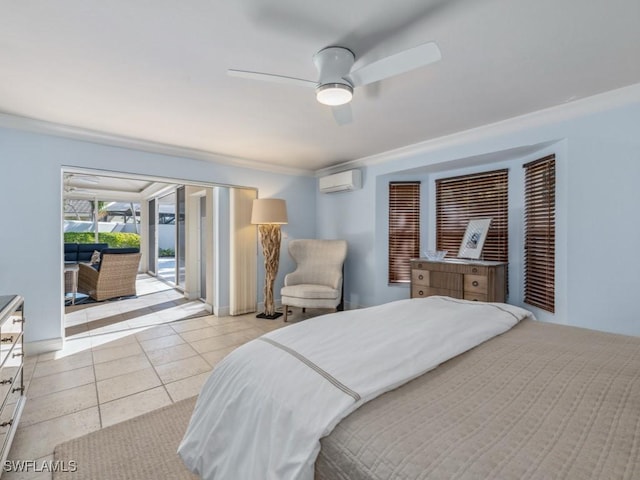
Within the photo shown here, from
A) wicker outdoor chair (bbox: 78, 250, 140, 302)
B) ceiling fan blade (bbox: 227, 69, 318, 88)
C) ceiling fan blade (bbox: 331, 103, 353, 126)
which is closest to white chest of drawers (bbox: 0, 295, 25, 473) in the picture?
ceiling fan blade (bbox: 227, 69, 318, 88)

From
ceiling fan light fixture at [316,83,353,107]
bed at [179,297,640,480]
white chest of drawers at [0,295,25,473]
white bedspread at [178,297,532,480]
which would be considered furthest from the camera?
ceiling fan light fixture at [316,83,353,107]

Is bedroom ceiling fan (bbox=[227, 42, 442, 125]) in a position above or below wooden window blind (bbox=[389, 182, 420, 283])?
above

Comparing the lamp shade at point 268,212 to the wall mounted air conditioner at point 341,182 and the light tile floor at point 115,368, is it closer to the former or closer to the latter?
the wall mounted air conditioner at point 341,182

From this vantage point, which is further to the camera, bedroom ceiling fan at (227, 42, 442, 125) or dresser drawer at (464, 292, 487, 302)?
dresser drawer at (464, 292, 487, 302)

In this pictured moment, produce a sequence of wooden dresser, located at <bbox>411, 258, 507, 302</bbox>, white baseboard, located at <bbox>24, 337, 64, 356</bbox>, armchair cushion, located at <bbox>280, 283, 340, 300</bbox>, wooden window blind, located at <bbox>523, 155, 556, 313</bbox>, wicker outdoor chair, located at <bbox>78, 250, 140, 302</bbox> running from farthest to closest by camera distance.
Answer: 1. wicker outdoor chair, located at <bbox>78, 250, 140, 302</bbox>
2. armchair cushion, located at <bbox>280, 283, 340, 300</bbox>
3. wooden dresser, located at <bbox>411, 258, 507, 302</bbox>
4. white baseboard, located at <bbox>24, 337, 64, 356</bbox>
5. wooden window blind, located at <bbox>523, 155, 556, 313</bbox>

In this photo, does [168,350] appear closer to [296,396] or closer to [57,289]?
[57,289]

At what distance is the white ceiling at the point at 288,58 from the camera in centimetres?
150

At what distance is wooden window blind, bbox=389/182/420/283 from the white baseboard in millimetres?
3935

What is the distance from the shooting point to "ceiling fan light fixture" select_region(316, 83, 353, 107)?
1.81 meters

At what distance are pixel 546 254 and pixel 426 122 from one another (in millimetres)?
1735

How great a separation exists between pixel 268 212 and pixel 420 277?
2.17 m

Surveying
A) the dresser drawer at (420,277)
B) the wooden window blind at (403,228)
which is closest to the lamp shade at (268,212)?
the wooden window blind at (403,228)

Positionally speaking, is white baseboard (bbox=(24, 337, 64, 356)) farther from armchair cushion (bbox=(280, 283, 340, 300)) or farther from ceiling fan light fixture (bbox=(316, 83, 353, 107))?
ceiling fan light fixture (bbox=(316, 83, 353, 107))

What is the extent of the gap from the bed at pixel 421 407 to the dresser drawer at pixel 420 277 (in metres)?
2.17
